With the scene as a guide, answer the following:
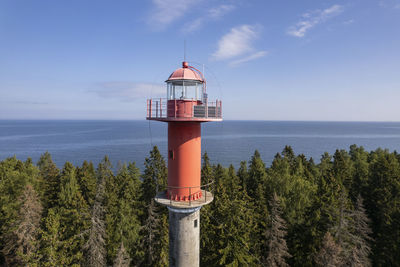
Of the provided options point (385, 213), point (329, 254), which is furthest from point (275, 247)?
point (385, 213)

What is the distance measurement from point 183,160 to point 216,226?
11873mm

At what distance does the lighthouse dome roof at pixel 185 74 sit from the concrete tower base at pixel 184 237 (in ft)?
21.6

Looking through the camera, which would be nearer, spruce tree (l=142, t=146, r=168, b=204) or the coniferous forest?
the coniferous forest

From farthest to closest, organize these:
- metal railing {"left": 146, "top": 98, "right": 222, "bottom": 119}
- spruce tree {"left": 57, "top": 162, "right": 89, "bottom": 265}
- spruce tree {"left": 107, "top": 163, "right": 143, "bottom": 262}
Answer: spruce tree {"left": 107, "top": 163, "right": 143, "bottom": 262}
spruce tree {"left": 57, "top": 162, "right": 89, "bottom": 265}
metal railing {"left": 146, "top": 98, "right": 222, "bottom": 119}

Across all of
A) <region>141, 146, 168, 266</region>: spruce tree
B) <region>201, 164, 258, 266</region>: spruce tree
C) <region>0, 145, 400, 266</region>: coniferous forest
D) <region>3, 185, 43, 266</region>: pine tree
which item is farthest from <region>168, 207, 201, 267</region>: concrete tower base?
<region>3, 185, 43, 266</region>: pine tree

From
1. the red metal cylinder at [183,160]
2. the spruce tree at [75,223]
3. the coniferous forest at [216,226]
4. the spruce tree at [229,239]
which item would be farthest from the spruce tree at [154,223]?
the spruce tree at [75,223]

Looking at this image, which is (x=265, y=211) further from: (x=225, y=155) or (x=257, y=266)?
(x=225, y=155)

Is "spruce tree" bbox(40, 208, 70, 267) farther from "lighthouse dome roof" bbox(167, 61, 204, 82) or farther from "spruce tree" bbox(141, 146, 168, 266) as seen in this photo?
"lighthouse dome roof" bbox(167, 61, 204, 82)

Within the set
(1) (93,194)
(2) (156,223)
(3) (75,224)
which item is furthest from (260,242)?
(1) (93,194)

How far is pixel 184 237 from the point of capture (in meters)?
11.5

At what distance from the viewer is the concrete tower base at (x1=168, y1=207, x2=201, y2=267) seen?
1154cm

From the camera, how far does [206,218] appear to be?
2467 centimetres

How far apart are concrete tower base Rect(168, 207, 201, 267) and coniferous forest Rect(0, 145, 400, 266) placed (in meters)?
7.95

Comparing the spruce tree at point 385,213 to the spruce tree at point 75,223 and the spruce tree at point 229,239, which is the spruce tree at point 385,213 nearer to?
the spruce tree at point 229,239
